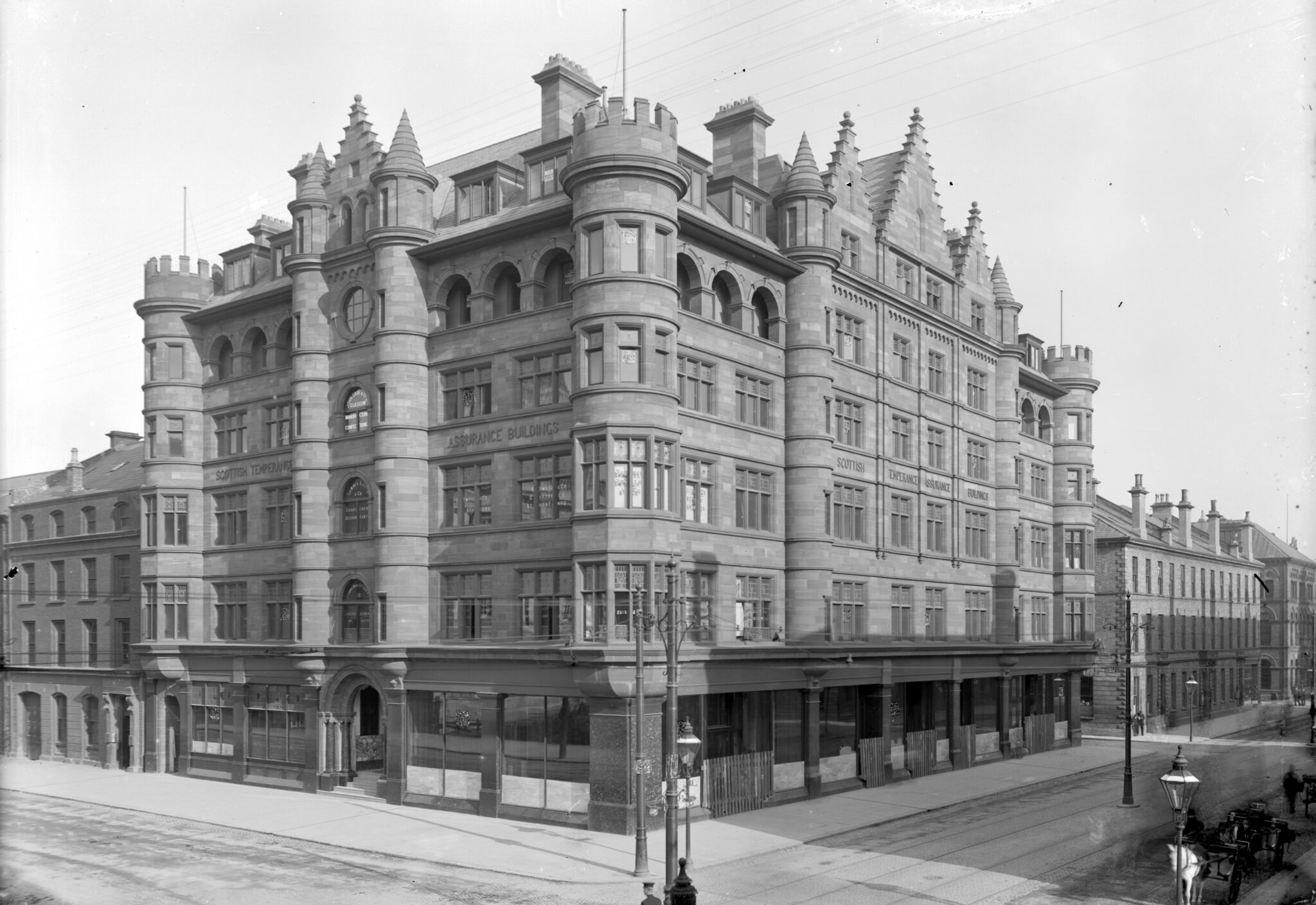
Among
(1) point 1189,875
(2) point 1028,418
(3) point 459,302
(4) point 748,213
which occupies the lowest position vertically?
(1) point 1189,875

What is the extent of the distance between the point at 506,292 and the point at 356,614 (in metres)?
12.3

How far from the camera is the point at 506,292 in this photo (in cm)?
3756

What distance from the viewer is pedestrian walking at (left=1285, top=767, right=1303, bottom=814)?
34.2m

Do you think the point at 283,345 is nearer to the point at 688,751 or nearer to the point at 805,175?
the point at 805,175

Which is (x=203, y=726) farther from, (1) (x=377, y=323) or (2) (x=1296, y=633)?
(2) (x=1296, y=633)

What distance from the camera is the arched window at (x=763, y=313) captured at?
39.8 metres

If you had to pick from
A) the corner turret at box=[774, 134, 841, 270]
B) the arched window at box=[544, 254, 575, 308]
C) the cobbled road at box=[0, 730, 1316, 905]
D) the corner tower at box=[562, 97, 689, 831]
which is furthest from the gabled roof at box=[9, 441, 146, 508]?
the corner turret at box=[774, 134, 841, 270]

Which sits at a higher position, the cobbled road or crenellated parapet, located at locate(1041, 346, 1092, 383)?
crenellated parapet, located at locate(1041, 346, 1092, 383)

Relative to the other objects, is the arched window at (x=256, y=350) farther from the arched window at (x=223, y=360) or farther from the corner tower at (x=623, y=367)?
the corner tower at (x=623, y=367)

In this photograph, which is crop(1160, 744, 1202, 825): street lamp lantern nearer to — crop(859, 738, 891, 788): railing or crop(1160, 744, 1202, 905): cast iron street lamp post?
crop(1160, 744, 1202, 905): cast iron street lamp post

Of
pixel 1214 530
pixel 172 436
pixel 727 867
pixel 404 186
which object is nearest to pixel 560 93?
pixel 404 186

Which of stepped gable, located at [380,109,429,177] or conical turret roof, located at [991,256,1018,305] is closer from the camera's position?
stepped gable, located at [380,109,429,177]

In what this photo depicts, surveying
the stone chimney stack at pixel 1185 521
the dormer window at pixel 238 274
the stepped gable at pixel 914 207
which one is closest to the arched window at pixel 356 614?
the dormer window at pixel 238 274

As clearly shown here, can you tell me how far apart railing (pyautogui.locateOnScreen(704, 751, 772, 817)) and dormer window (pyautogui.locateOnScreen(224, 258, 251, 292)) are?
27.1 m
